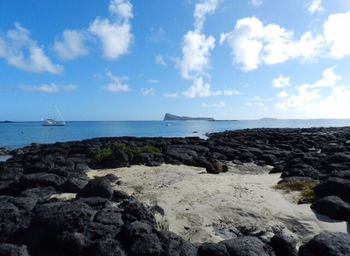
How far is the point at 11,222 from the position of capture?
7.39 meters

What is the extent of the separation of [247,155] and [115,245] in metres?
14.8

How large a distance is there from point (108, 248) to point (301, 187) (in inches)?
278

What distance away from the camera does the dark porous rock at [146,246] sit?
614cm

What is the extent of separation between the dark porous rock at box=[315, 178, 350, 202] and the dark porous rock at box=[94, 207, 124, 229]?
5.64 m

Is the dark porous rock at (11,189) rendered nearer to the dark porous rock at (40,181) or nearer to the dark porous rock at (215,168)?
the dark porous rock at (40,181)

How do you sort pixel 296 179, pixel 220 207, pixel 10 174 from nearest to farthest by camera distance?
1. pixel 220 207
2. pixel 296 179
3. pixel 10 174

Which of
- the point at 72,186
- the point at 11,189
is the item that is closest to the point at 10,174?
the point at 11,189

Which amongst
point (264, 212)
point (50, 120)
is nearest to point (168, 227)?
point (264, 212)

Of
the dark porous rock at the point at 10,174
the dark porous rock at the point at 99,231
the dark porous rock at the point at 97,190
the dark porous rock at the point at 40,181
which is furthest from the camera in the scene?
the dark porous rock at the point at 10,174

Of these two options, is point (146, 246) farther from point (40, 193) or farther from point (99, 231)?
point (40, 193)

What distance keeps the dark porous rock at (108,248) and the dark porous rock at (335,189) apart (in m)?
6.10

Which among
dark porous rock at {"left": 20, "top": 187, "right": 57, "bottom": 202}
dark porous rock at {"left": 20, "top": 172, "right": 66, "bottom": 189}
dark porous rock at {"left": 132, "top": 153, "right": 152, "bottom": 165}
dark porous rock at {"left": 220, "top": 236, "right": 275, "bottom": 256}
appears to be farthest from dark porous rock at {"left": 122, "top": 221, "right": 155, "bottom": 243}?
dark porous rock at {"left": 132, "top": 153, "right": 152, "bottom": 165}

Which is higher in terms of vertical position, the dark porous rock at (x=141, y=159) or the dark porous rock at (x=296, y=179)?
the dark porous rock at (x=141, y=159)

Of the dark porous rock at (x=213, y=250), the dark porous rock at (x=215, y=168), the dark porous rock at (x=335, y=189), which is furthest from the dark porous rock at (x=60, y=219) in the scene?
the dark porous rock at (x=215, y=168)
